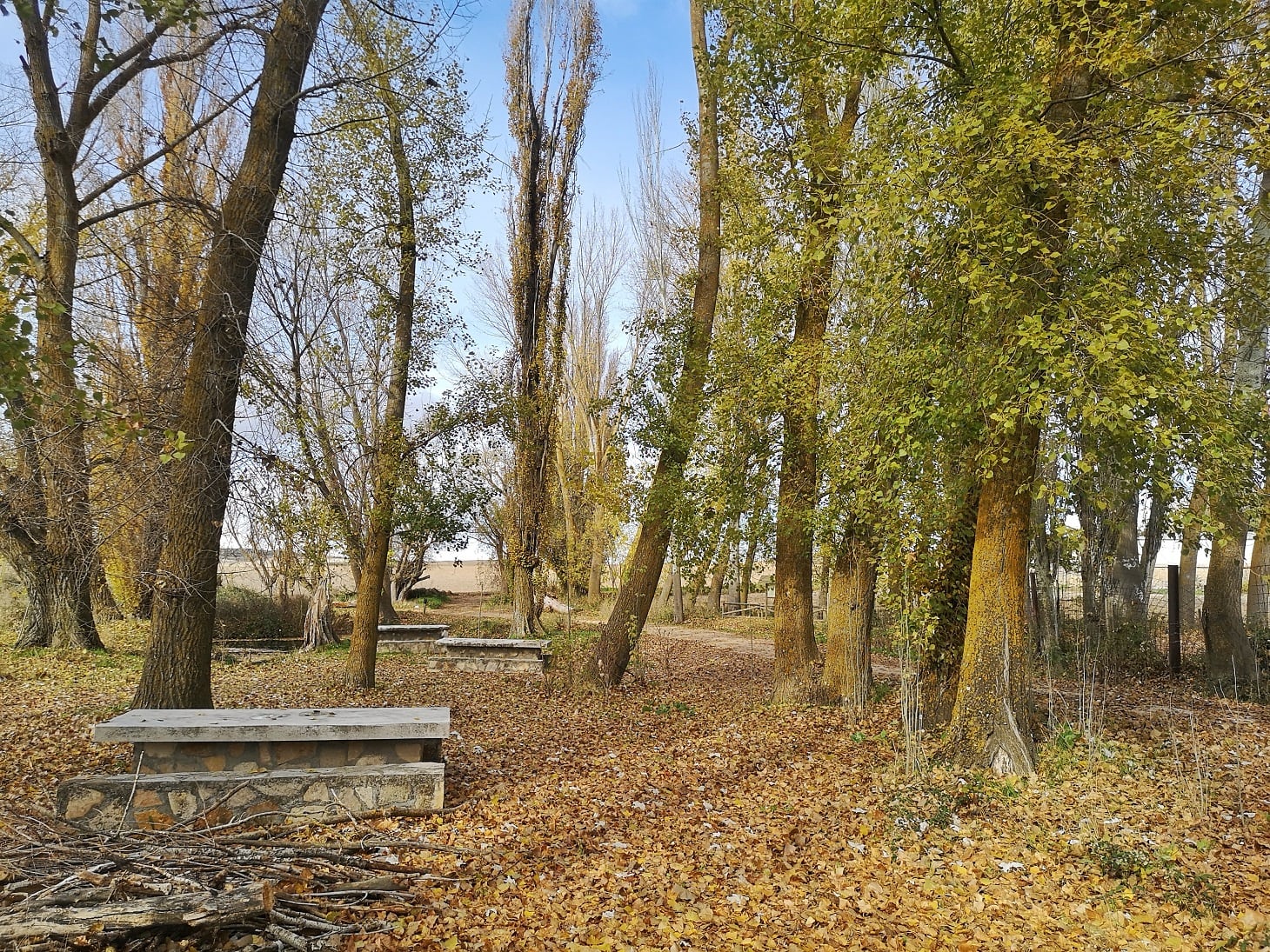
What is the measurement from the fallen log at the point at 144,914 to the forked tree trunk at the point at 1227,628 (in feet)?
32.0

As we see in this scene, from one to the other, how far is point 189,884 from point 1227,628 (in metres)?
10.2

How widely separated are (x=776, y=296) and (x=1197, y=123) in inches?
157

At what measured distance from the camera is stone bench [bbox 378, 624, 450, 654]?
13.4 meters

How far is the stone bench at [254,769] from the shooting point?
4352mm

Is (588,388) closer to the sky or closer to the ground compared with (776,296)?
closer to the sky

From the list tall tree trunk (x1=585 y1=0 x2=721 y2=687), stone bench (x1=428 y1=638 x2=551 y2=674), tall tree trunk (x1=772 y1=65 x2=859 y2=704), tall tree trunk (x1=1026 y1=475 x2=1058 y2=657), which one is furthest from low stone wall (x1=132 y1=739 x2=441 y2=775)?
tall tree trunk (x1=1026 y1=475 x2=1058 y2=657)

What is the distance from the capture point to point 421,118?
8695mm

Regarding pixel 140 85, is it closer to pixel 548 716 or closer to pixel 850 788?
pixel 548 716

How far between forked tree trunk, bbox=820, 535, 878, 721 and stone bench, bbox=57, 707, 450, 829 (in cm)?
445

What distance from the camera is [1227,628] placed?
29.4ft

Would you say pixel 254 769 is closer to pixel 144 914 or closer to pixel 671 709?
pixel 144 914

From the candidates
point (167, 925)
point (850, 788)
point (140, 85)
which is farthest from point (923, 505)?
point (140, 85)

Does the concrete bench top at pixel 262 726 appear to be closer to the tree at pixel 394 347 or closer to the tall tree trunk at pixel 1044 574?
the tree at pixel 394 347

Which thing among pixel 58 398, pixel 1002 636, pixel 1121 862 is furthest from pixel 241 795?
pixel 1002 636
